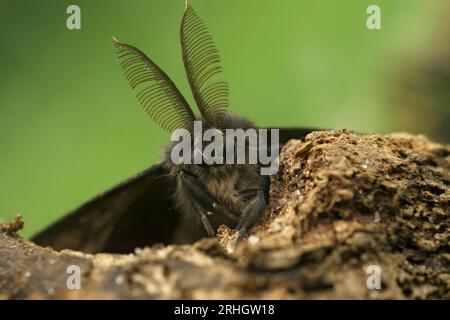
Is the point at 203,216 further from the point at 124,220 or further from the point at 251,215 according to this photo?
the point at 124,220

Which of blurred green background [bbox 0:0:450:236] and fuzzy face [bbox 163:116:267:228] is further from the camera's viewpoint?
blurred green background [bbox 0:0:450:236]

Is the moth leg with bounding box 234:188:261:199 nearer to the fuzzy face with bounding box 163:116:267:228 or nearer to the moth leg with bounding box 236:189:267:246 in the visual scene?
the fuzzy face with bounding box 163:116:267:228

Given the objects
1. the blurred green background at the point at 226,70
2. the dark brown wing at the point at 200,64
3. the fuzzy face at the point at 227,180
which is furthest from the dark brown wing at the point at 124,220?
the blurred green background at the point at 226,70

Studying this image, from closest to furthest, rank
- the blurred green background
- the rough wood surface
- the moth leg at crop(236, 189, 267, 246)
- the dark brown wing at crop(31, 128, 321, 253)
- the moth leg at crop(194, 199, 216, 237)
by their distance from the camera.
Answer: the rough wood surface
the moth leg at crop(236, 189, 267, 246)
the moth leg at crop(194, 199, 216, 237)
the dark brown wing at crop(31, 128, 321, 253)
the blurred green background

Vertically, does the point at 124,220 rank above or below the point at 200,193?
below

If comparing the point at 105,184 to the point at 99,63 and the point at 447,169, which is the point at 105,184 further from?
the point at 447,169

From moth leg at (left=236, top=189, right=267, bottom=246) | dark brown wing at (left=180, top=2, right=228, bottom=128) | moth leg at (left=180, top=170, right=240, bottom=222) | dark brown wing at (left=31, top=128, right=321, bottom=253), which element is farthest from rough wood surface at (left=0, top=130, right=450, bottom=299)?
dark brown wing at (left=31, top=128, right=321, bottom=253)

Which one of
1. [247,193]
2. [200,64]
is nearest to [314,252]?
[247,193]
